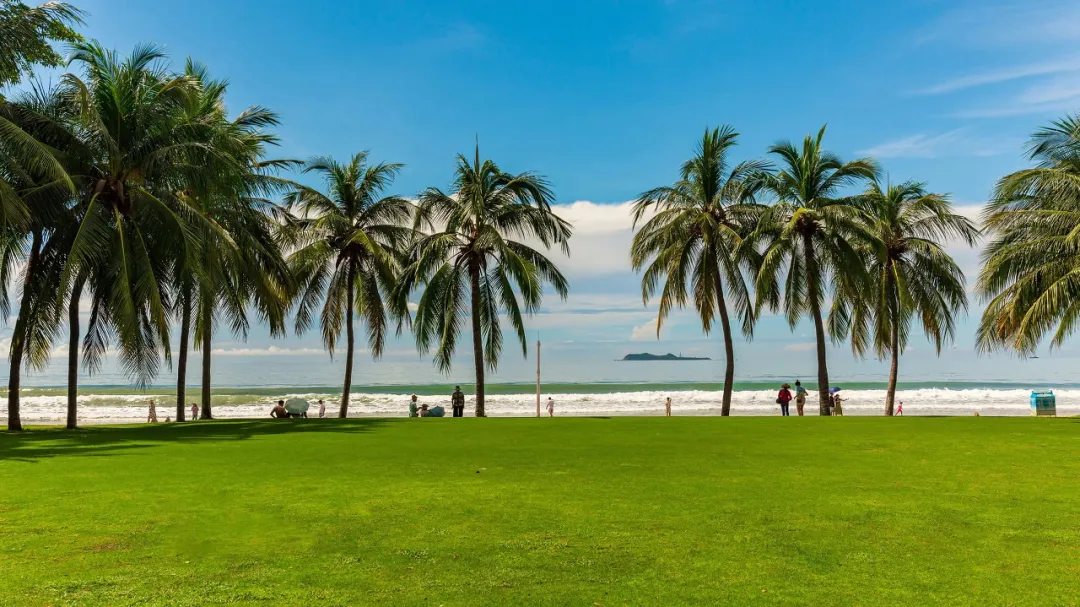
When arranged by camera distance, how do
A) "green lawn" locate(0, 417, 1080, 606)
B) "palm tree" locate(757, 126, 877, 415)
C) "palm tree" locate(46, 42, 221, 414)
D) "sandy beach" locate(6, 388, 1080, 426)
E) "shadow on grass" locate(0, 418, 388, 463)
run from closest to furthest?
"green lawn" locate(0, 417, 1080, 606) → "shadow on grass" locate(0, 418, 388, 463) → "palm tree" locate(46, 42, 221, 414) → "palm tree" locate(757, 126, 877, 415) → "sandy beach" locate(6, 388, 1080, 426)

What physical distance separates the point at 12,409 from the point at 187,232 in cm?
680

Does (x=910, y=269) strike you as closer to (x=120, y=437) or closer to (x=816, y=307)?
(x=816, y=307)

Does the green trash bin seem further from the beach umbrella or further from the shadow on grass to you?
the beach umbrella

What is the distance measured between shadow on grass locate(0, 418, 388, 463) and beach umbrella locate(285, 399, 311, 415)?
7.89 m

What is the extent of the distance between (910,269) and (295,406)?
2357 centimetres

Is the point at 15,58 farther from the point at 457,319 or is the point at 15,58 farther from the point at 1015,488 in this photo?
the point at 1015,488

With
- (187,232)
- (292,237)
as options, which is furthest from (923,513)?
(292,237)

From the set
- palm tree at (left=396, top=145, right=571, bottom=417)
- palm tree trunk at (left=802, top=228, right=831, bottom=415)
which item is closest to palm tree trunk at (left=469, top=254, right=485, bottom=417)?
palm tree at (left=396, top=145, right=571, bottom=417)

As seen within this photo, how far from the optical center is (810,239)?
25969mm

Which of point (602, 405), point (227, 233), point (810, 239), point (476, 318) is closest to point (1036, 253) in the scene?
point (810, 239)

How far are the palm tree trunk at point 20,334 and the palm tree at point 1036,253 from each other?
81.4 ft

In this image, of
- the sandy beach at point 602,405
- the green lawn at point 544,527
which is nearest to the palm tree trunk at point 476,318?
the green lawn at point 544,527

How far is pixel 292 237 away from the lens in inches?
1064

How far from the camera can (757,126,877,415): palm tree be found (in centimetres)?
2531
